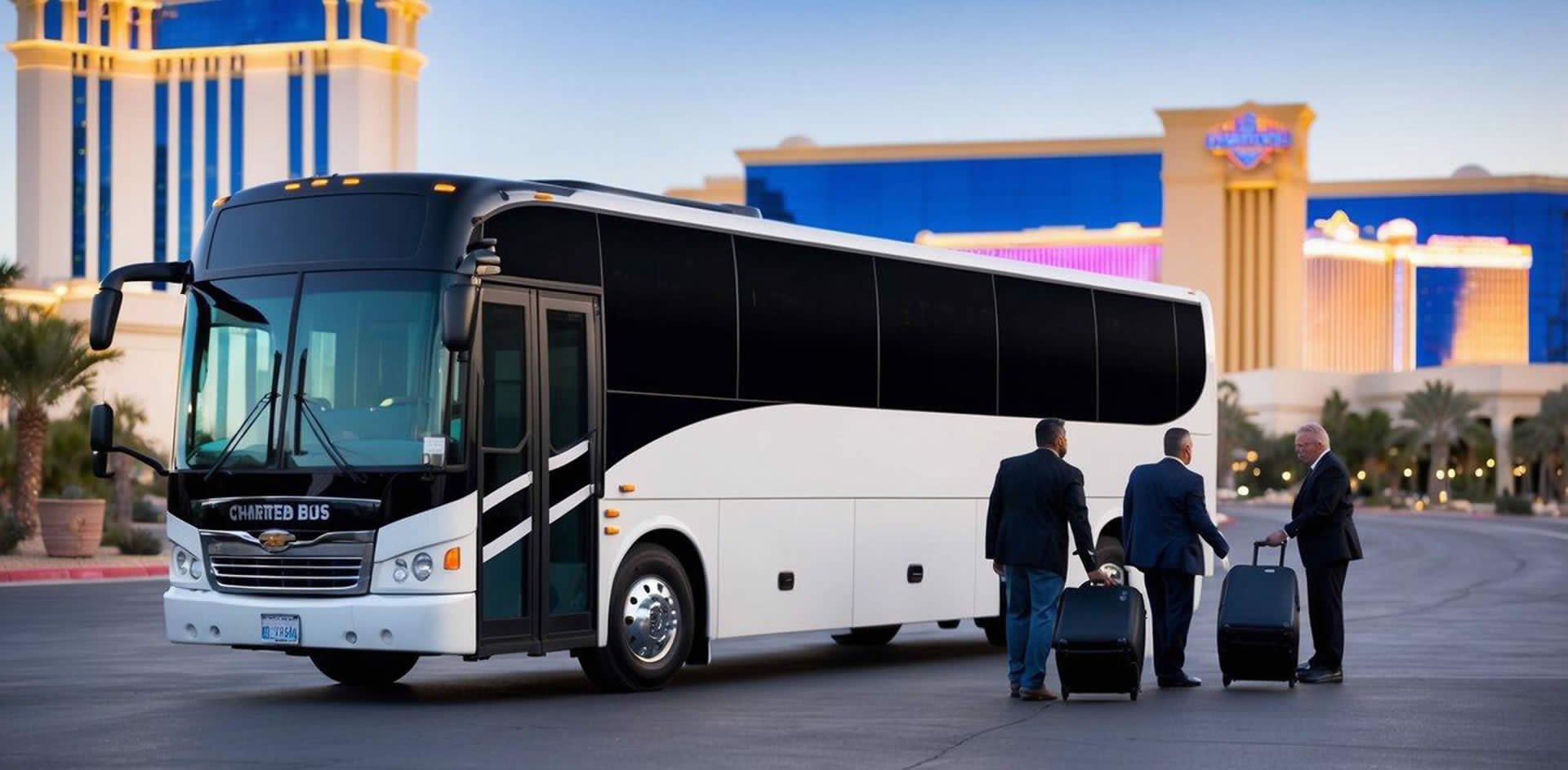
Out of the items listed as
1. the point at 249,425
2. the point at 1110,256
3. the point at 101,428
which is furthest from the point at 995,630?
the point at 1110,256

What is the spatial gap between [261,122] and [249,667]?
160 meters

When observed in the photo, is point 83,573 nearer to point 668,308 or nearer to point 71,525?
point 71,525

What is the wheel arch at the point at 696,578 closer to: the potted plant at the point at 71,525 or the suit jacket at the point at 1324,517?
the suit jacket at the point at 1324,517

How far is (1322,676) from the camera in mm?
16000

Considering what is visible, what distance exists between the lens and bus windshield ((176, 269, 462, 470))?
548 inches

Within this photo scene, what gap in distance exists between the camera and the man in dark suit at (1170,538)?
50.6ft

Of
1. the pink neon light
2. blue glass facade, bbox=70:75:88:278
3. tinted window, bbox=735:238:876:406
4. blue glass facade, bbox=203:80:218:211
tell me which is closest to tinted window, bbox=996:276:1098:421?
tinted window, bbox=735:238:876:406

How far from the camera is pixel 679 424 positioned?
15.7m

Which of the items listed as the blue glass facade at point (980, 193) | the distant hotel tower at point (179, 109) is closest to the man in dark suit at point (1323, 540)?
the distant hotel tower at point (179, 109)

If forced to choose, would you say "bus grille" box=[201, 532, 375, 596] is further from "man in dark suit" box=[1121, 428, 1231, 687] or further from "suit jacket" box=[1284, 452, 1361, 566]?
"suit jacket" box=[1284, 452, 1361, 566]

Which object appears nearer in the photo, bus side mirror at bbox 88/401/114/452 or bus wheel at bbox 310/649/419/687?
bus side mirror at bbox 88/401/114/452

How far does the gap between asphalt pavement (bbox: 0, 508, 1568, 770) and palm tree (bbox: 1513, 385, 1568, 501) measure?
109694mm

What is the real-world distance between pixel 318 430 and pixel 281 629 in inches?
49.4

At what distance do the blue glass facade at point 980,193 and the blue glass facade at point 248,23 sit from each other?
38448 mm
